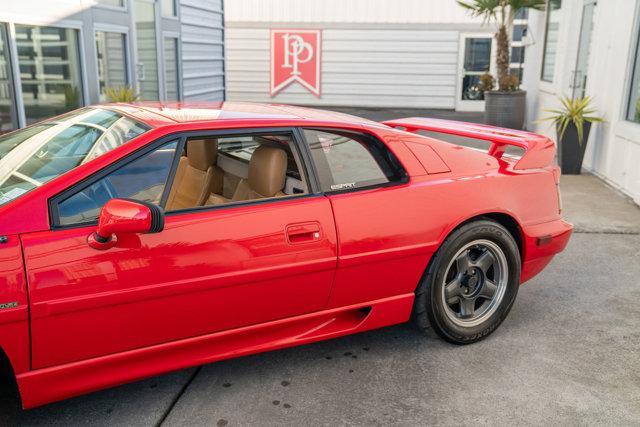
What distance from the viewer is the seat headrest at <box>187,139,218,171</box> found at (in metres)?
3.49

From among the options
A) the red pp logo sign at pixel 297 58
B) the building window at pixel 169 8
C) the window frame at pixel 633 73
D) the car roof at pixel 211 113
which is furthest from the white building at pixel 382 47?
the car roof at pixel 211 113

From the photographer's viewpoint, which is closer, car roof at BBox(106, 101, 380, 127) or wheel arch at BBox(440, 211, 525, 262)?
car roof at BBox(106, 101, 380, 127)

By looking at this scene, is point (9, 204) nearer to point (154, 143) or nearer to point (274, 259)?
point (154, 143)

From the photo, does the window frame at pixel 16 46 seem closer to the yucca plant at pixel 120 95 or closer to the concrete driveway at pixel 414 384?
the yucca plant at pixel 120 95

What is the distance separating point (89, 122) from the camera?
316 cm

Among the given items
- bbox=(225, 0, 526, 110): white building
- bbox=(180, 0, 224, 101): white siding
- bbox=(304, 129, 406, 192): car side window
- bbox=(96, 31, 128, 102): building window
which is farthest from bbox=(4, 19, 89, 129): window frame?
bbox=(225, 0, 526, 110): white building

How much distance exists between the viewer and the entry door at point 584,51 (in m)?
9.55

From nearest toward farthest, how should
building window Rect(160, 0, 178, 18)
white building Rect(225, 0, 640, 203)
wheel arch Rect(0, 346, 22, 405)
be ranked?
wheel arch Rect(0, 346, 22, 405) → building window Rect(160, 0, 178, 18) → white building Rect(225, 0, 640, 203)

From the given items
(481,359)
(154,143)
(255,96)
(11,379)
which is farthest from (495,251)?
(255,96)

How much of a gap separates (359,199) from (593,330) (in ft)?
6.11

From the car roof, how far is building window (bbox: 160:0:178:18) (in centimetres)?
800

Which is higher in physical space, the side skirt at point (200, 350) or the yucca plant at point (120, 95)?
the yucca plant at point (120, 95)

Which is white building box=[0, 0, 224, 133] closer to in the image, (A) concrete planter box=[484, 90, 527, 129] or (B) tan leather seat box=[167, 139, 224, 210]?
(B) tan leather seat box=[167, 139, 224, 210]

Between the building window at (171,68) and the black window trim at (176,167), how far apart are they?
8.45 meters
